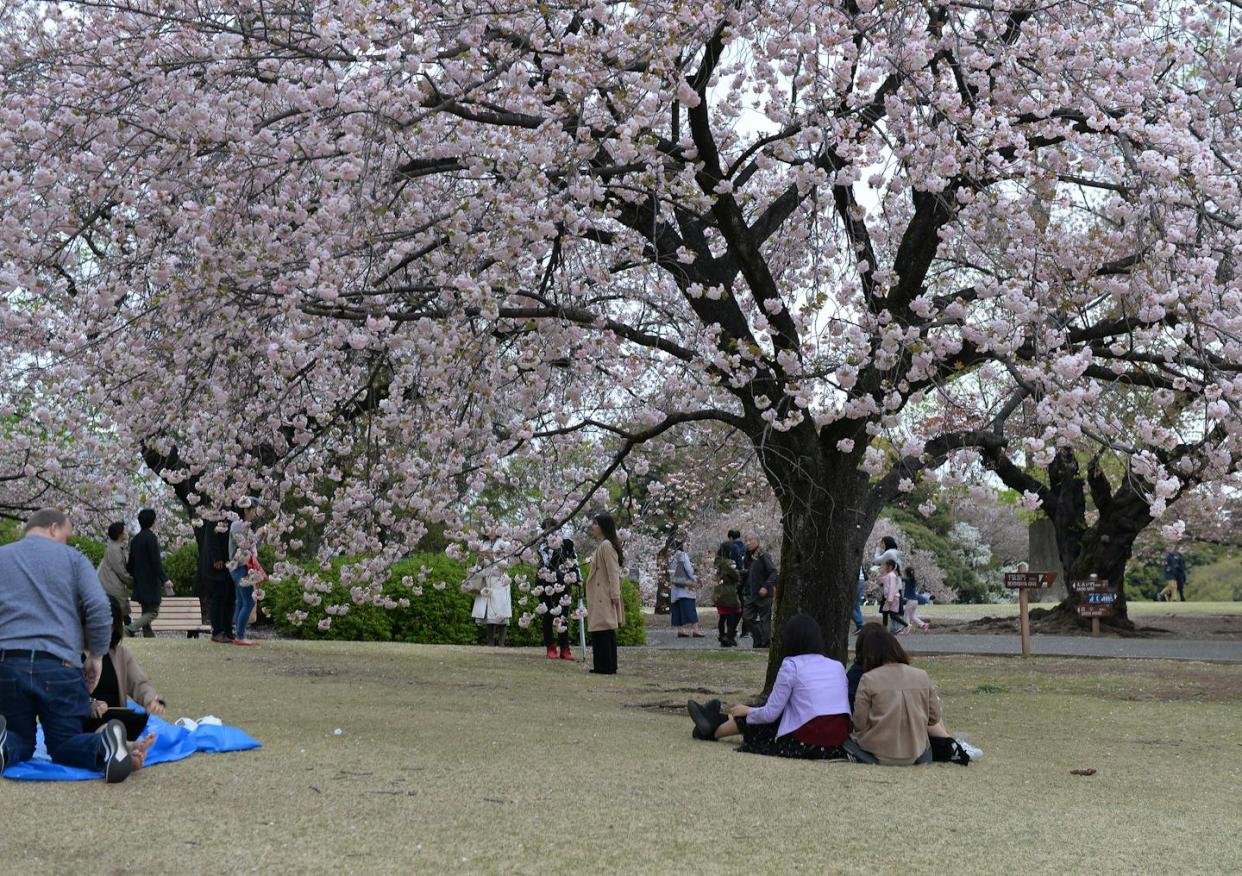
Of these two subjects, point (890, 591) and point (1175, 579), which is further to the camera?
point (1175, 579)

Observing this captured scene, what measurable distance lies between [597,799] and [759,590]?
11.5m

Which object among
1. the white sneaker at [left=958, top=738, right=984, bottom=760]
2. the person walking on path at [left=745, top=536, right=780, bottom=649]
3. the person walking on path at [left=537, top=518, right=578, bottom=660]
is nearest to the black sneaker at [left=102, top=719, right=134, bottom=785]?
the white sneaker at [left=958, top=738, right=984, bottom=760]

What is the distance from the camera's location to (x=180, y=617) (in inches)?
701

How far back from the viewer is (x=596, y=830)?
211 inches

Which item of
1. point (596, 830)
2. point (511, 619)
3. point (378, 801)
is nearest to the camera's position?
point (596, 830)

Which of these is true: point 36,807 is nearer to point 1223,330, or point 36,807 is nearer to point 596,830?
point 596,830

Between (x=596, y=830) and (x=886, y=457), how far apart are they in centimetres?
401

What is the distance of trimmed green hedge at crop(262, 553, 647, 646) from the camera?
17.3 metres

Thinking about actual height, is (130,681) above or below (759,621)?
above

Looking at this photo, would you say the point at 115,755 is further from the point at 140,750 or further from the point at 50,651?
the point at 50,651

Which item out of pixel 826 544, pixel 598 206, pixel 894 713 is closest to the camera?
pixel 894 713

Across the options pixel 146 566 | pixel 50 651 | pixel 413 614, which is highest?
pixel 146 566

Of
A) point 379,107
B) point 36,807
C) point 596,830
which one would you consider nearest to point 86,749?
point 36,807

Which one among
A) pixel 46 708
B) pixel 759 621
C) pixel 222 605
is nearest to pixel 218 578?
pixel 222 605
